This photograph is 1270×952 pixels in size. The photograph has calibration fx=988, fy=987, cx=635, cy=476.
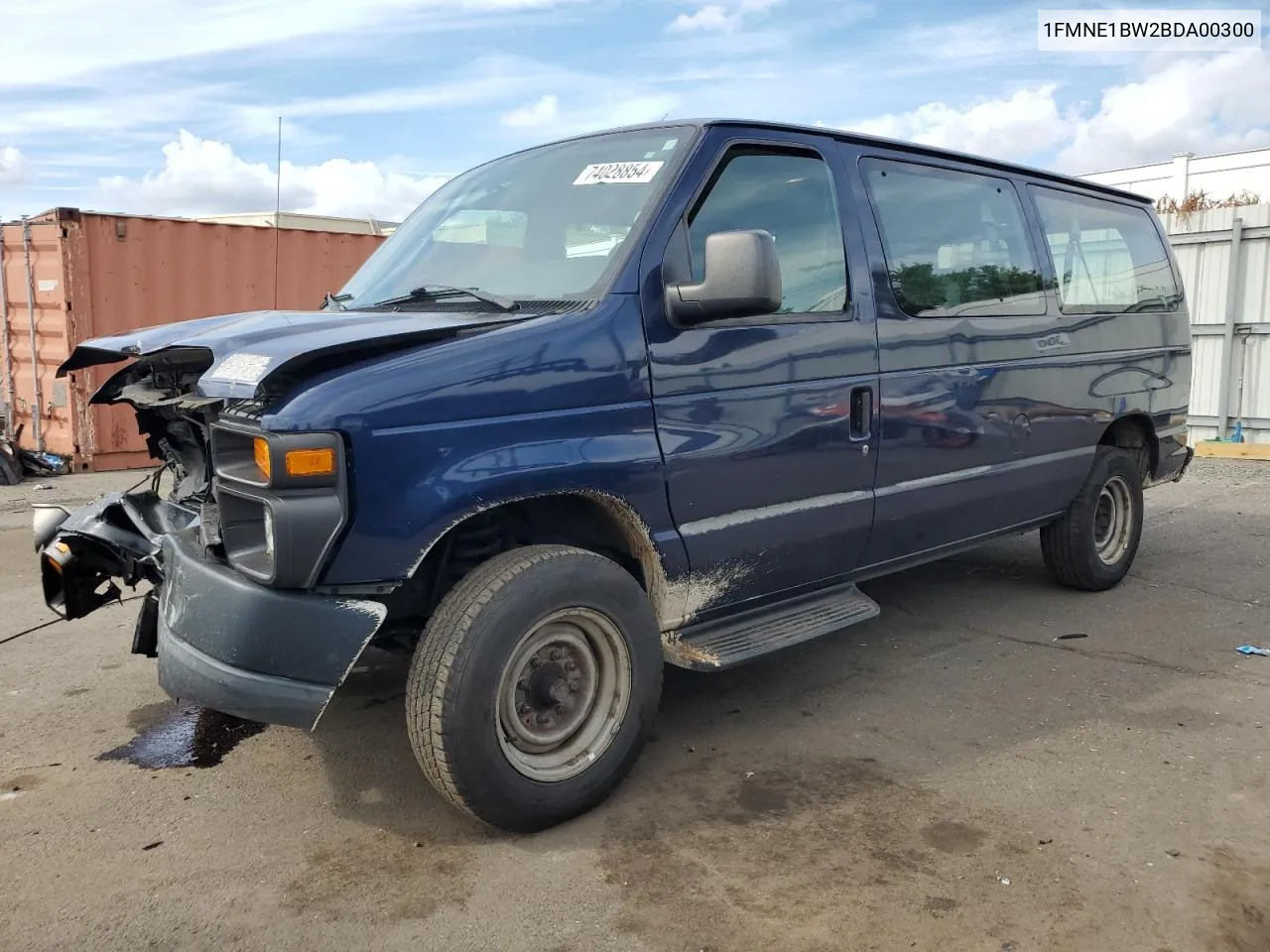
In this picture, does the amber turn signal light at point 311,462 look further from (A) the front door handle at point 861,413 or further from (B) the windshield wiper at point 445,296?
(A) the front door handle at point 861,413

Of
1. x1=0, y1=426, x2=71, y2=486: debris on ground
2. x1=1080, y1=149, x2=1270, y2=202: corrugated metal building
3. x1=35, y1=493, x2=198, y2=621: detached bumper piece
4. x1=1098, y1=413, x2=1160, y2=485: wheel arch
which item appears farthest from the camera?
x1=1080, y1=149, x2=1270, y2=202: corrugated metal building

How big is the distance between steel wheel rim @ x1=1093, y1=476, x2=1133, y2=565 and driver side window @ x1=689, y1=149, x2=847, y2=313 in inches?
108

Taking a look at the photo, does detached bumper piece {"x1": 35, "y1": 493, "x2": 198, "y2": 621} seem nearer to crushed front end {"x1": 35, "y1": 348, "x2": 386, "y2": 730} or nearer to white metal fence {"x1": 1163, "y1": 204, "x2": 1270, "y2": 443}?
crushed front end {"x1": 35, "y1": 348, "x2": 386, "y2": 730}

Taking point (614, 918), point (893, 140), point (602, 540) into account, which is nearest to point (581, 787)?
point (614, 918)

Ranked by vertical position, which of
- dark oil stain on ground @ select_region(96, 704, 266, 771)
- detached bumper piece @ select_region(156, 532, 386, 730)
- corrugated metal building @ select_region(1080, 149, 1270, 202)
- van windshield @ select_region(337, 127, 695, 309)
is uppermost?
corrugated metal building @ select_region(1080, 149, 1270, 202)

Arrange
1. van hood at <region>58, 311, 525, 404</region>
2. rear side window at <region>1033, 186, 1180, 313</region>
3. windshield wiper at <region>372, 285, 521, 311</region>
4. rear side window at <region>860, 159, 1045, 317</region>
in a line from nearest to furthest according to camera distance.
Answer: van hood at <region>58, 311, 525, 404</region>, windshield wiper at <region>372, 285, 521, 311</region>, rear side window at <region>860, 159, 1045, 317</region>, rear side window at <region>1033, 186, 1180, 313</region>

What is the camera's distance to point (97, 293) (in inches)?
415

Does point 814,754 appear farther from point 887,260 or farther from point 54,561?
point 54,561

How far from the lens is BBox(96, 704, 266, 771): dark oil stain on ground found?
356 centimetres

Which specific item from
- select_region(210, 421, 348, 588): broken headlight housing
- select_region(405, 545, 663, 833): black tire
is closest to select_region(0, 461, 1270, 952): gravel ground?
select_region(405, 545, 663, 833): black tire

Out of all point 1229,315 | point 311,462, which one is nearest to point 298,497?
point 311,462

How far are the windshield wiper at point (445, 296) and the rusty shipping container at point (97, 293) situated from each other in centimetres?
822

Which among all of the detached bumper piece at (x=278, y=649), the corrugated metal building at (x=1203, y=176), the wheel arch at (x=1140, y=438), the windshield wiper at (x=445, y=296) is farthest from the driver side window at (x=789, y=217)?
the corrugated metal building at (x=1203, y=176)

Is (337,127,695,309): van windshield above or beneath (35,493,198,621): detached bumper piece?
above
